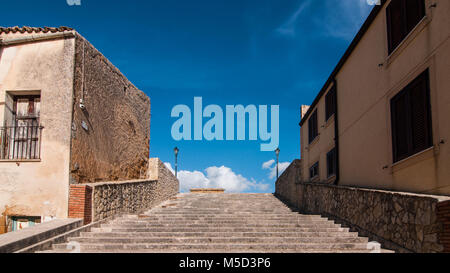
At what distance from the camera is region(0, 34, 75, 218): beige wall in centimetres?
1034

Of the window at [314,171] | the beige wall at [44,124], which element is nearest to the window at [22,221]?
the beige wall at [44,124]

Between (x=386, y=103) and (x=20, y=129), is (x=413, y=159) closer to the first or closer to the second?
(x=386, y=103)

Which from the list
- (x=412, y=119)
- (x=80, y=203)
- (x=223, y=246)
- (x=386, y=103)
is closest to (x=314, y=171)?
(x=386, y=103)

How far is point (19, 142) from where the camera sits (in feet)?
37.0

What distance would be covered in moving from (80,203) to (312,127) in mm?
12440

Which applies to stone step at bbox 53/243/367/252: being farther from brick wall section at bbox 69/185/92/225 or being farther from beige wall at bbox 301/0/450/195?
beige wall at bbox 301/0/450/195

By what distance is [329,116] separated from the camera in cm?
1605

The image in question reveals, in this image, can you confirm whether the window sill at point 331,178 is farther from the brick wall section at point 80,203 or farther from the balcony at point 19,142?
Result: the balcony at point 19,142

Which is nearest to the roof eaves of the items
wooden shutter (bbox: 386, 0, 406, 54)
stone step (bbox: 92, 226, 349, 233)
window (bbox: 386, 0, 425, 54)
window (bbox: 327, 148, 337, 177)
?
wooden shutter (bbox: 386, 0, 406, 54)

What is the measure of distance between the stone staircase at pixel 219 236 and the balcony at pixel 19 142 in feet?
9.79

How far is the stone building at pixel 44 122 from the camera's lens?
10.4 m

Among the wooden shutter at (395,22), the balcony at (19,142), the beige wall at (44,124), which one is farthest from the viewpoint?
the balcony at (19,142)
